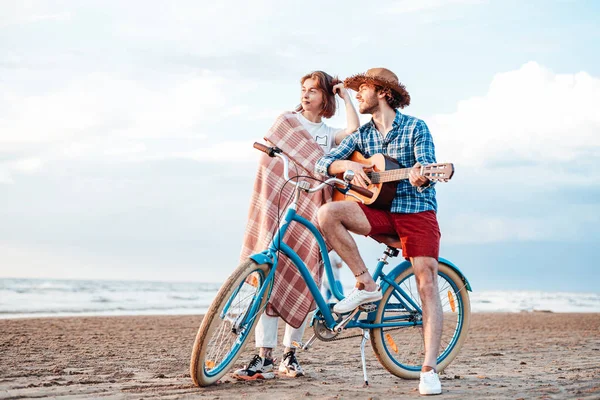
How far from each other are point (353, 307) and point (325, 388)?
523 millimetres

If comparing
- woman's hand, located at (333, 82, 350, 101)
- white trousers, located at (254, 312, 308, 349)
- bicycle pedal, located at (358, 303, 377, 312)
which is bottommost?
white trousers, located at (254, 312, 308, 349)

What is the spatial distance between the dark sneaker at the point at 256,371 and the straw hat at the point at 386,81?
194cm

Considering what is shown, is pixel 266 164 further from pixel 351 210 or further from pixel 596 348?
pixel 596 348

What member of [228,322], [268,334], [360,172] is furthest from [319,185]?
[268,334]

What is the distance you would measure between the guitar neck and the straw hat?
21.0 inches

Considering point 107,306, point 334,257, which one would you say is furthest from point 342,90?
point 107,306

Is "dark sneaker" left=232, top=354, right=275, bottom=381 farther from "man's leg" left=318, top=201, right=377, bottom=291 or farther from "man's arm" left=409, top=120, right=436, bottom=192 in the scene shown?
"man's arm" left=409, top=120, right=436, bottom=192

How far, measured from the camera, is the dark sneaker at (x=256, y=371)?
4.04 meters

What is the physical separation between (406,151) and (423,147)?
0.15 m

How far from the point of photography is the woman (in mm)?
4246

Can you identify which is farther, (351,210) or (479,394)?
(351,210)

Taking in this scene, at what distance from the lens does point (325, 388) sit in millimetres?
3803

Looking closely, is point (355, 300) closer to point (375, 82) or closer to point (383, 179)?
point (383, 179)

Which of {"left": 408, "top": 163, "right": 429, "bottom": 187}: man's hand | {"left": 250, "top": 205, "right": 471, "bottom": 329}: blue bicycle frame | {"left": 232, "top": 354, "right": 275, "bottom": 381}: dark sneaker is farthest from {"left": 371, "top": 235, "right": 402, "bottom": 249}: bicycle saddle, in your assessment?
{"left": 232, "top": 354, "right": 275, "bottom": 381}: dark sneaker
